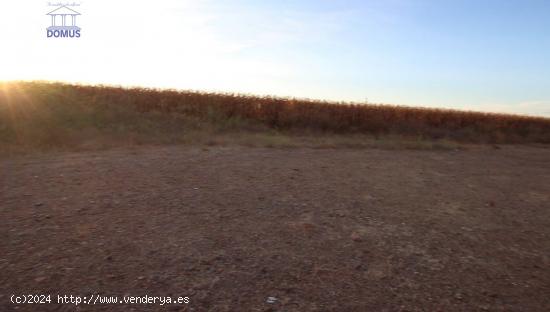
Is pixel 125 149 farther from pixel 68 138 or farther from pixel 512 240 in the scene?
pixel 512 240

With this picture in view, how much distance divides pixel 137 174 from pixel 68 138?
5.56 m

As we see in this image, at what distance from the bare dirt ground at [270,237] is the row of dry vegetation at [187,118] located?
192 inches

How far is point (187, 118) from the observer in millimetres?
15047

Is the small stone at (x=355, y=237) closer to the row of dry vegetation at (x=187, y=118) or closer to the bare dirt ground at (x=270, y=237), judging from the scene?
the bare dirt ground at (x=270, y=237)

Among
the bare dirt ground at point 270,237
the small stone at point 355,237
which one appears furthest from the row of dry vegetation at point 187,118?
the small stone at point 355,237

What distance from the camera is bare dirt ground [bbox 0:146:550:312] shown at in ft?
10.5

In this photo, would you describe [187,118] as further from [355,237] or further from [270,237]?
[355,237]

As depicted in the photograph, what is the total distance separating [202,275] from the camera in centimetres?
339

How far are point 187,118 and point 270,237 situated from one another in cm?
1133

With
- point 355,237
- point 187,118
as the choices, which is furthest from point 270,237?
point 187,118

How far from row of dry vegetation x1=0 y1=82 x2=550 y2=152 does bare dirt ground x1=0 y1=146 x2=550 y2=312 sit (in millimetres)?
4883

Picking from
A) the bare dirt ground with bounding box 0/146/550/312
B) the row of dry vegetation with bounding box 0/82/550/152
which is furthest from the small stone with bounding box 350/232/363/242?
the row of dry vegetation with bounding box 0/82/550/152

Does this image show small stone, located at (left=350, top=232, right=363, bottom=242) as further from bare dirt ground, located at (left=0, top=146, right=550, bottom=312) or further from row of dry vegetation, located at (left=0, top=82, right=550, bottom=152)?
→ row of dry vegetation, located at (left=0, top=82, right=550, bottom=152)

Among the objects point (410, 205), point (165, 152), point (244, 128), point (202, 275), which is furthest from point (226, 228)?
point (244, 128)
